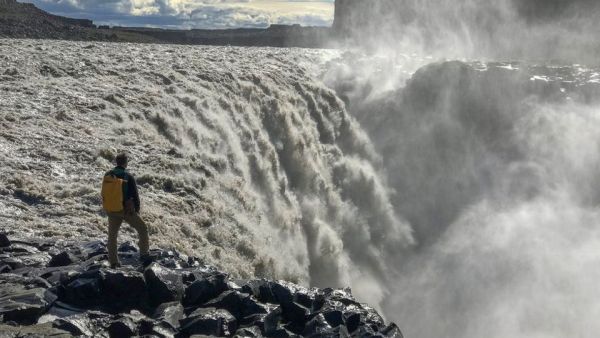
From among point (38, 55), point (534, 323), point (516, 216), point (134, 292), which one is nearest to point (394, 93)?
point (516, 216)

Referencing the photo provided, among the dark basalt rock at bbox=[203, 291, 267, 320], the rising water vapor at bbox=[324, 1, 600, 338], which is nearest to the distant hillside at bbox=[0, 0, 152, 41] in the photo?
the rising water vapor at bbox=[324, 1, 600, 338]

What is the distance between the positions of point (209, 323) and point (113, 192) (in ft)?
7.58

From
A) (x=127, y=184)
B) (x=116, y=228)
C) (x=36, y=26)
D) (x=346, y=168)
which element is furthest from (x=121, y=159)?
(x=36, y=26)

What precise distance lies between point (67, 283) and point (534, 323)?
20.0 metres

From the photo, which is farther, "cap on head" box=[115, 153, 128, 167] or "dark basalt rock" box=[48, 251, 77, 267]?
"dark basalt rock" box=[48, 251, 77, 267]

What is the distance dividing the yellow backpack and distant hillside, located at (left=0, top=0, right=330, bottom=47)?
35891mm

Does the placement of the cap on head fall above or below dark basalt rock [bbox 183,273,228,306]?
above

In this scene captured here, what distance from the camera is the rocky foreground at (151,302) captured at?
808 centimetres

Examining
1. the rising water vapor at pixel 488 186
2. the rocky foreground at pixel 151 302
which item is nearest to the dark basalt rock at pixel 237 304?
the rocky foreground at pixel 151 302

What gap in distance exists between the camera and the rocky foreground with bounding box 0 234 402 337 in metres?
8.08

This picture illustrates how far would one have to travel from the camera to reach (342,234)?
2645 centimetres

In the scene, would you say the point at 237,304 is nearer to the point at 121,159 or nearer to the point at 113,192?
the point at 113,192

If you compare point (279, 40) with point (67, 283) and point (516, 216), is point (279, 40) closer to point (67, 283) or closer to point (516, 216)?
point (516, 216)

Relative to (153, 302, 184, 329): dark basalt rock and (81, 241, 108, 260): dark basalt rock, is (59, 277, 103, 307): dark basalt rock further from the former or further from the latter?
(81, 241, 108, 260): dark basalt rock
